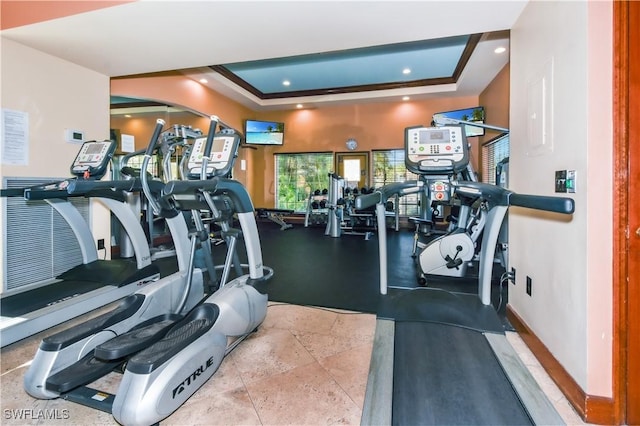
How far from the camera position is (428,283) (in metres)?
3.46

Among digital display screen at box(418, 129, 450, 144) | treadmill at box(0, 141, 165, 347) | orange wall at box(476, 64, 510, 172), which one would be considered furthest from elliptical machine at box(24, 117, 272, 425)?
orange wall at box(476, 64, 510, 172)

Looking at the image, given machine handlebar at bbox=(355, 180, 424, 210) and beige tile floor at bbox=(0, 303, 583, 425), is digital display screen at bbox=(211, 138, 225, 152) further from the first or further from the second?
beige tile floor at bbox=(0, 303, 583, 425)

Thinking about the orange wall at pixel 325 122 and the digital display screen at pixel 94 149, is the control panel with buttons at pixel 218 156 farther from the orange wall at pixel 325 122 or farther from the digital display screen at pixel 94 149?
the orange wall at pixel 325 122

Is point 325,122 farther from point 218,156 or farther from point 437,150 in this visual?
point 218,156

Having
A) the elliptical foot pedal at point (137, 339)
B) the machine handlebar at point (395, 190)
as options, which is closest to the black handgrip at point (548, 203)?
the machine handlebar at point (395, 190)

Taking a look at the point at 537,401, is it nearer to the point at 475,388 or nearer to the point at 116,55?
the point at 475,388

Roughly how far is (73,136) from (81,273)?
1.54 m

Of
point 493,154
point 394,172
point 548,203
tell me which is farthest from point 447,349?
point 394,172

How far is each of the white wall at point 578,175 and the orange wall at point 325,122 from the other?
4746 mm

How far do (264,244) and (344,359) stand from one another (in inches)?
159

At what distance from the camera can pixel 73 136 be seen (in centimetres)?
348

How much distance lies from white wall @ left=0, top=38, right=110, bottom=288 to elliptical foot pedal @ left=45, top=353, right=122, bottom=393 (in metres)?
2.06

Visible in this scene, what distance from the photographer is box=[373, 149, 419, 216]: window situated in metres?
8.41

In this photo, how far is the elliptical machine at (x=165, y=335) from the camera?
4.59 ft
